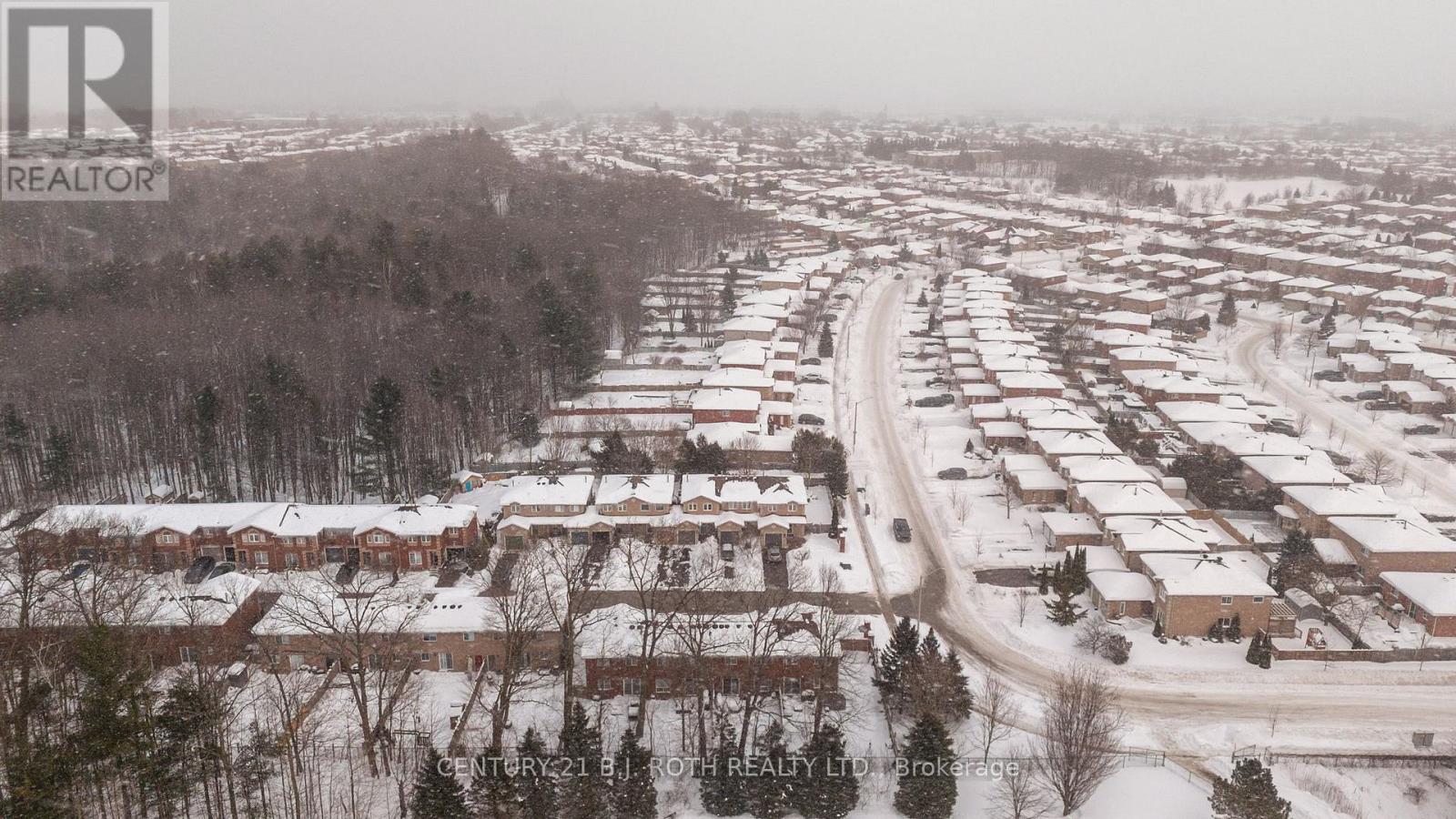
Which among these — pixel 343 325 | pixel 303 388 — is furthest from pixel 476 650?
pixel 343 325

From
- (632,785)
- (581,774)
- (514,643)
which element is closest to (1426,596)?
(632,785)

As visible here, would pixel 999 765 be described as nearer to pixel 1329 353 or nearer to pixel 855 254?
pixel 1329 353

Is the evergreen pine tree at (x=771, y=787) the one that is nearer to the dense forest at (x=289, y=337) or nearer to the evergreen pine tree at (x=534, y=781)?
the evergreen pine tree at (x=534, y=781)

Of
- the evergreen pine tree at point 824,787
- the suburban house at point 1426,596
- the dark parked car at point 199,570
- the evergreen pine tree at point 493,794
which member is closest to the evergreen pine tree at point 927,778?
the evergreen pine tree at point 824,787

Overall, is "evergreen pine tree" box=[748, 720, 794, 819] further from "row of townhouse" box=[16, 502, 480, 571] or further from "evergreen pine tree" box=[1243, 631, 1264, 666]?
"row of townhouse" box=[16, 502, 480, 571]

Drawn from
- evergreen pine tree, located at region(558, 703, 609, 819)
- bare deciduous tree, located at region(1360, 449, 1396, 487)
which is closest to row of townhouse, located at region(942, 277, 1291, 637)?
bare deciduous tree, located at region(1360, 449, 1396, 487)

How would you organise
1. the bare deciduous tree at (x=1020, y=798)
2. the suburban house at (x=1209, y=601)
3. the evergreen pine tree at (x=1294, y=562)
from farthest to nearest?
the evergreen pine tree at (x=1294, y=562) < the suburban house at (x=1209, y=601) < the bare deciduous tree at (x=1020, y=798)
